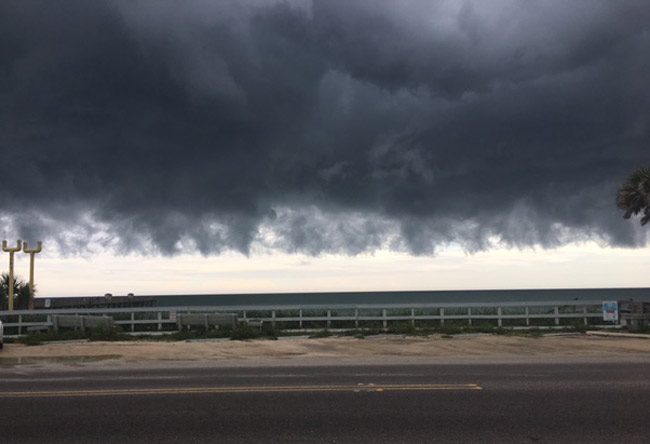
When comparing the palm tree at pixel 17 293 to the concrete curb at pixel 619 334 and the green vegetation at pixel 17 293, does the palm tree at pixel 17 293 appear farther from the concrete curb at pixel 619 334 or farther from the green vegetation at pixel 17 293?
the concrete curb at pixel 619 334

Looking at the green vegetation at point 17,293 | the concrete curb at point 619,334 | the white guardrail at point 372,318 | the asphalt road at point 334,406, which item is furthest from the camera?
the green vegetation at point 17,293

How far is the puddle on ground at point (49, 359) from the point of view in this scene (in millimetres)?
16703

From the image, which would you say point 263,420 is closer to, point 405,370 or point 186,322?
point 405,370

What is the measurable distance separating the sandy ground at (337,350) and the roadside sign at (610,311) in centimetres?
302

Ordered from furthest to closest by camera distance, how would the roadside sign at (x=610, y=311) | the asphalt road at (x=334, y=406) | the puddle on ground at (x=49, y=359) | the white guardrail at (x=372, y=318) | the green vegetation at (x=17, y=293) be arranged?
1. the green vegetation at (x=17, y=293)
2. the white guardrail at (x=372, y=318)
3. the roadside sign at (x=610, y=311)
4. the puddle on ground at (x=49, y=359)
5. the asphalt road at (x=334, y=406)

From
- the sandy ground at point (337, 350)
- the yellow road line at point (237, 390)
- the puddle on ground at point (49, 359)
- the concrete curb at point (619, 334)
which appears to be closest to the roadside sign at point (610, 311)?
the concrete curb at point (619, 334)

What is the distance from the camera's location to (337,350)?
756 inches

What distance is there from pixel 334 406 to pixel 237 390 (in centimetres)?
233

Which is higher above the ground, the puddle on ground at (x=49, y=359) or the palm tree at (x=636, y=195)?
the palm tree at (x=636, y=195)

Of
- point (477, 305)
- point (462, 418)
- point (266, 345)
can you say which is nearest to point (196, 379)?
point (462, 418)

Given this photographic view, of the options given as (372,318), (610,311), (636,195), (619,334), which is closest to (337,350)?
(372,318)

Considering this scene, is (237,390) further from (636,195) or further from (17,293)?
(17,293)

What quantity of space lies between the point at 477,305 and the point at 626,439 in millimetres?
19678

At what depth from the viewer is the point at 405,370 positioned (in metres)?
13.8
